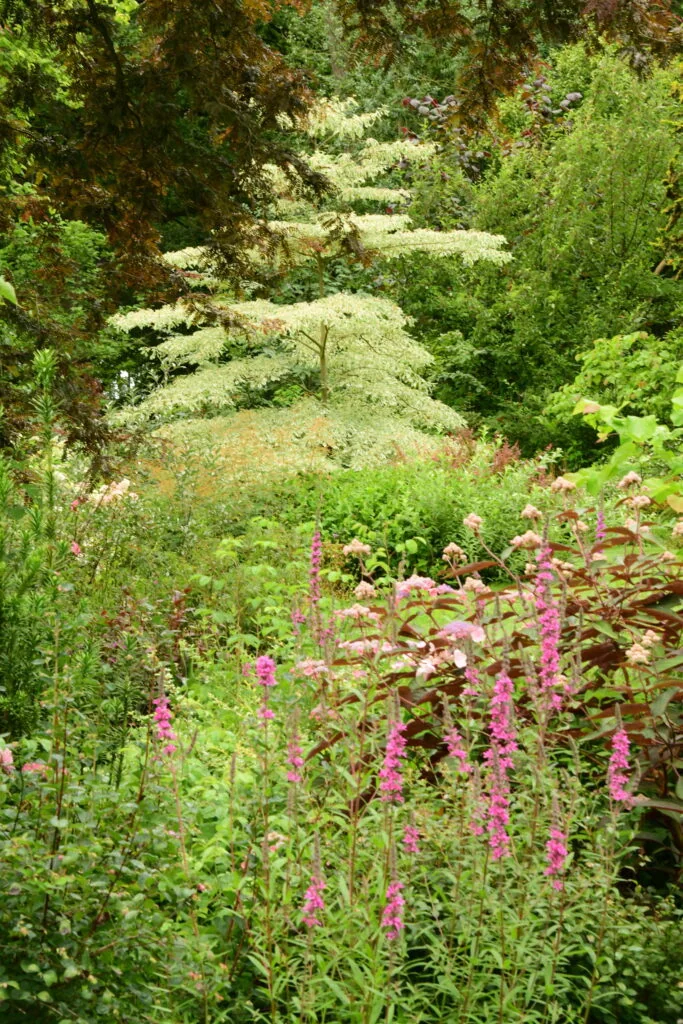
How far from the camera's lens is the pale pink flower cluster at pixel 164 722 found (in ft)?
7.07

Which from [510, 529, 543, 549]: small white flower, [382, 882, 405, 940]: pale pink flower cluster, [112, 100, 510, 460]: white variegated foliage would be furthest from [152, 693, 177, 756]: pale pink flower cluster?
[112, 100, 510, 460]: white variegated foliage

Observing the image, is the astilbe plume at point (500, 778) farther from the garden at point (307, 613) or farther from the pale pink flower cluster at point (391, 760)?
the pale pink flower cluster at point (391, 760)

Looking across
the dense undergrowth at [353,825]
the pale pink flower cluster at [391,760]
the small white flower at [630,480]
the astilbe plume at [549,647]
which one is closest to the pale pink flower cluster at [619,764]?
the dense undergrowth at [353,825]

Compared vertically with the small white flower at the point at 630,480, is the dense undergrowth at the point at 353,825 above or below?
below

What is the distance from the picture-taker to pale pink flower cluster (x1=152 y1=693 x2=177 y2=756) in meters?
2.15

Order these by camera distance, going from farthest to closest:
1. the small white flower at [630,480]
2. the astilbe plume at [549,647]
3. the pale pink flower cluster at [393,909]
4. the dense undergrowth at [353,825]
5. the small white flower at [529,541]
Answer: the small white flower at [630,480], the small white flower at [529,541], the astilbe plume at [549,647], the dense undergrowth at [353,825], the pale pink flower cluster at [393,909]

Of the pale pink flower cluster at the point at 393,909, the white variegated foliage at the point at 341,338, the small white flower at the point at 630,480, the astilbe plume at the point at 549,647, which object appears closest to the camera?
the pale pink flower cluster at the point at 393,909

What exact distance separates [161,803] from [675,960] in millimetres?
1241

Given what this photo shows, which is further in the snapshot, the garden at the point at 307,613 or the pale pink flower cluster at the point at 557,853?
the garden at the point at 307,613

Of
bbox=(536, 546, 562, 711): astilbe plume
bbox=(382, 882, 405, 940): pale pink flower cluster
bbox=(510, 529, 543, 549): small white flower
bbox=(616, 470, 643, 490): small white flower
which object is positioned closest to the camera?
bbox=(382, 882, 405, 940): pale pink flower cluster

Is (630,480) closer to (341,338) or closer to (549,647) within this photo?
(549,647)

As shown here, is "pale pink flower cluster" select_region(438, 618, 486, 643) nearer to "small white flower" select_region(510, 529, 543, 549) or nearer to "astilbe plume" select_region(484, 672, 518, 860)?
"small white flower" select_region(510, 529, 543, 549)

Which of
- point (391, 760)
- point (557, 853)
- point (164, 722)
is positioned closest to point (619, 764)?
point (557, 853)

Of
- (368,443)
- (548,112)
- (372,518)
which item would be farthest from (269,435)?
(548,112)
